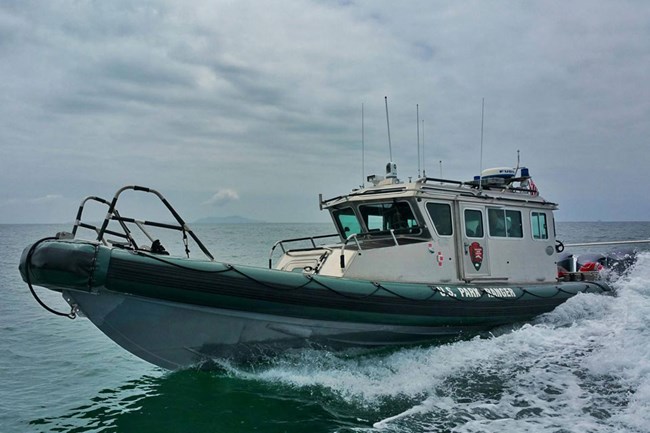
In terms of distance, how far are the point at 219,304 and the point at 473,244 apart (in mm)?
4326

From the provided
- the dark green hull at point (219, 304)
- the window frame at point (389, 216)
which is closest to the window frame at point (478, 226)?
the window frame at point (389, 216)

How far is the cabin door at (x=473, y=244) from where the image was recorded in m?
8.27

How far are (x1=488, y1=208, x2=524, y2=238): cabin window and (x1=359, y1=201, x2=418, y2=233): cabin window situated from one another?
1.60 metres

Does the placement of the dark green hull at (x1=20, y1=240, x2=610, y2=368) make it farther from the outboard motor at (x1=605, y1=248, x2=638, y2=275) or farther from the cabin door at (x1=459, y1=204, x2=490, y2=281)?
the outboard motor at (x1=605, y1=248, x2=638, y2=275)

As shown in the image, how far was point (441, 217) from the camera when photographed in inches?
322

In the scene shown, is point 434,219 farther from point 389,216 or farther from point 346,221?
point 346,221

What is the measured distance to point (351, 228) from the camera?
8.77 meters

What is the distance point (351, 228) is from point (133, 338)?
395cm

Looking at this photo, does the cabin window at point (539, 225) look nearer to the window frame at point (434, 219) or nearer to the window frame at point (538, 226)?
the window frame at point (538, 226)

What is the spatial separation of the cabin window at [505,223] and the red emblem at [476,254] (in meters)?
0.50

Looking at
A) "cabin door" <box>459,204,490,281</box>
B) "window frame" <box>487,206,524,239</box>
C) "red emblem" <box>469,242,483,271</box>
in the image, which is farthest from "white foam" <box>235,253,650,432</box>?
"window frame" <box>487,206,524,239</box>

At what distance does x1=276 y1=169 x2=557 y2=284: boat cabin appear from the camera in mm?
7609

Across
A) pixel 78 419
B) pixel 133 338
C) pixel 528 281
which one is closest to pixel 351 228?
pixel 528 281

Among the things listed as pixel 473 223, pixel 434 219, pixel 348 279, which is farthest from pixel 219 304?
pixel 473 223
